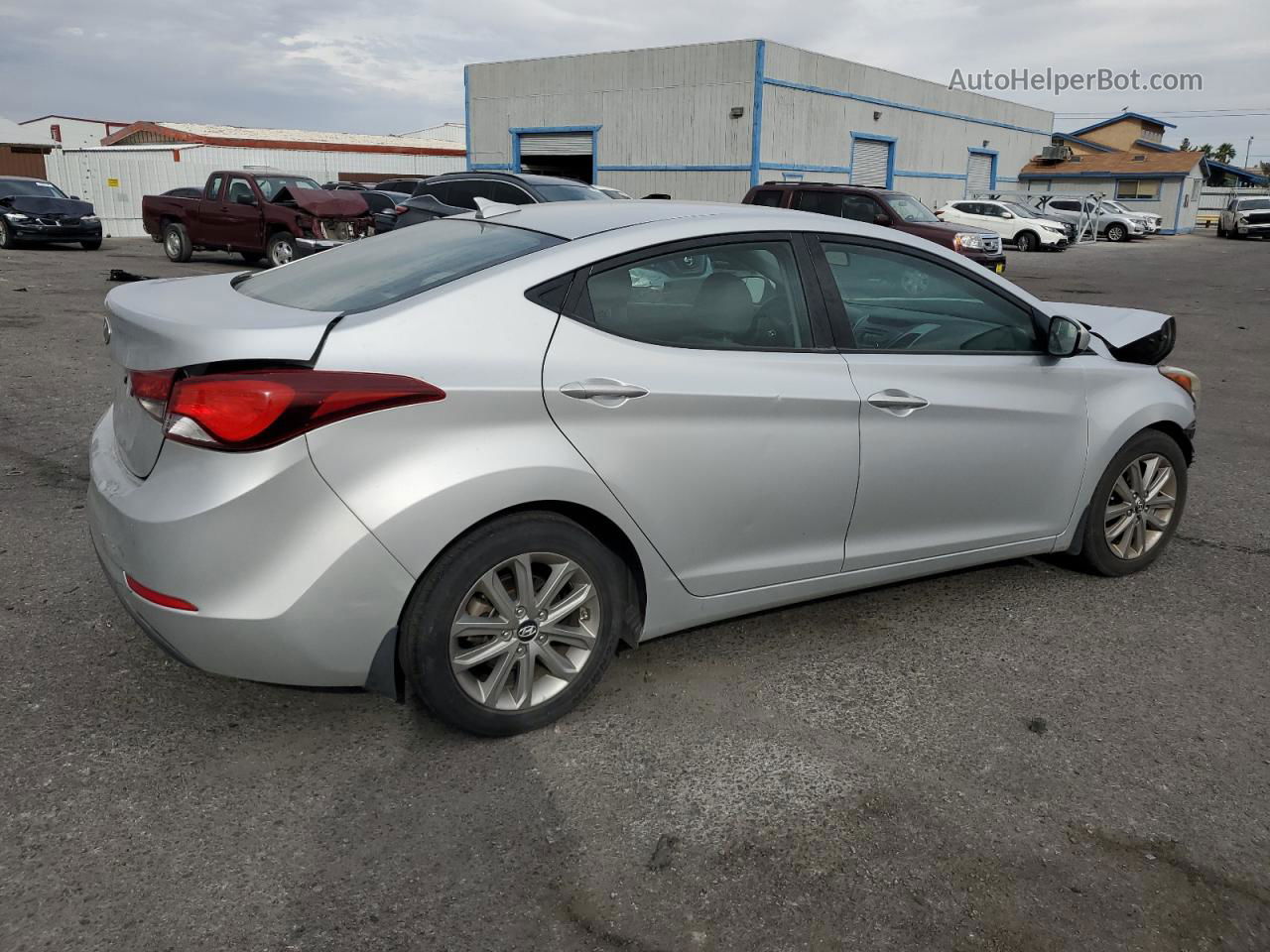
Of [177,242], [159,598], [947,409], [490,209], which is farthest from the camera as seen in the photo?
[177,242]

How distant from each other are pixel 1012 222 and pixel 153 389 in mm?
35297

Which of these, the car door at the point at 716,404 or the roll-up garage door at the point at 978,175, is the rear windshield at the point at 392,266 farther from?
the roll-up garage door at the point at 978,175

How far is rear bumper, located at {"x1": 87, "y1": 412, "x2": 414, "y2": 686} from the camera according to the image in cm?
267

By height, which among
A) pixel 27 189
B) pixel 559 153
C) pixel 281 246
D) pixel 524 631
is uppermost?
pixel 559 153

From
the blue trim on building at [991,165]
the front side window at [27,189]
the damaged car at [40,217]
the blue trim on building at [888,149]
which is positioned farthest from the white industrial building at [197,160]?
the blue trim on building at [991,165]

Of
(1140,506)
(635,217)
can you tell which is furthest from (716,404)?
(1140,506)

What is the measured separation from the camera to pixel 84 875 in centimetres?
249

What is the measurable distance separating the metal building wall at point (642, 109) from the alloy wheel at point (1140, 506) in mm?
27322

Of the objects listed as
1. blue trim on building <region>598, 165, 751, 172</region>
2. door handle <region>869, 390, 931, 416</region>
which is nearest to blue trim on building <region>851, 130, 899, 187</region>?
blue trim on building <region>598, 165, 751, 172</region>

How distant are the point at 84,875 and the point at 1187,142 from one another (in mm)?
140418

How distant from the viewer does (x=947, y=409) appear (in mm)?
3789

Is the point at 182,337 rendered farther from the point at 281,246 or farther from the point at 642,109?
the point at 642,109

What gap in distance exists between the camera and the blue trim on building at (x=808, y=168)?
102 ft

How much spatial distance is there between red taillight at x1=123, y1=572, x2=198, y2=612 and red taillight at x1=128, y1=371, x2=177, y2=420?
1.52 ft
